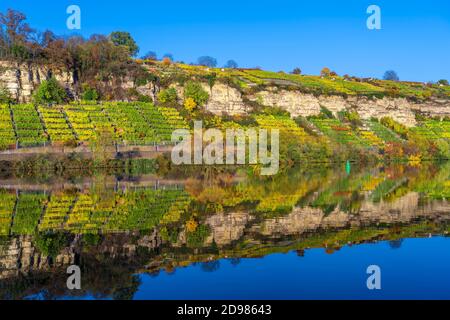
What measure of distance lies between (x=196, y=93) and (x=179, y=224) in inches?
2046

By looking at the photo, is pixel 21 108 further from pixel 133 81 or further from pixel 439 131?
pixel 439 131

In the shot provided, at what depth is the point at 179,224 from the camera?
18.8 meters

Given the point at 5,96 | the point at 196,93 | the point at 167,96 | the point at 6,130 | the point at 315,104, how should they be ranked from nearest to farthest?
the point at 6,130 → the point at 5,96 → the point at 167,96 → the point at 196,93 → the point at 315,104

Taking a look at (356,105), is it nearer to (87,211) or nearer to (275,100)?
(275,100)

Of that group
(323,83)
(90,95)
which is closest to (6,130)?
(90,95)

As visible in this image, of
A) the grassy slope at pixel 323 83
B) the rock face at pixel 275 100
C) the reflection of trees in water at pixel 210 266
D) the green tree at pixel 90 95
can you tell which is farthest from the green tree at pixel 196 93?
the reflection of trees in water at pixel 210 266

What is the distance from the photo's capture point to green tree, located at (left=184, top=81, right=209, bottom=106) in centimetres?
6969

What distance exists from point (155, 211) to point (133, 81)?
49574 mm

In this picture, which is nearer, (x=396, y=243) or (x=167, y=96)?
(x=396, y=243)

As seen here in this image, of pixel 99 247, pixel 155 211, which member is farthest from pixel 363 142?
pixel 99 247

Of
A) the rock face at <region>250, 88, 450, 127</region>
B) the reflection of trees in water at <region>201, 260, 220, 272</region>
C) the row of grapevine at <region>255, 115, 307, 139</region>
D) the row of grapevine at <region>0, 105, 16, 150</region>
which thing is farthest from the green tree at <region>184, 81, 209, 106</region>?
the reflection of trees in water at <region>201, 260, 220, 272</region>

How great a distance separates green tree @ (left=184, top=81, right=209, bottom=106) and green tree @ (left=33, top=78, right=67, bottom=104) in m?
15.4

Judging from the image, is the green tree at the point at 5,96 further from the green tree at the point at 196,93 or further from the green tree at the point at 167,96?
the green tree at the point at 196,93

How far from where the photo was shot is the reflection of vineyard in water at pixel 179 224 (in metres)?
13.4
